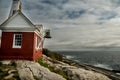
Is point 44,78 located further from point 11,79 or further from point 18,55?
point 18,55

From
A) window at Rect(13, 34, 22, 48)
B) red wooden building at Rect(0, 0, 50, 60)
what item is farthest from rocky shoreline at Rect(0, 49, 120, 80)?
window at Rect(13, 34, 22, 48)

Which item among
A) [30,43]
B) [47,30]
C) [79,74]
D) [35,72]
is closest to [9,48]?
[30,43]

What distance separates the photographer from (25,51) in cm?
2114

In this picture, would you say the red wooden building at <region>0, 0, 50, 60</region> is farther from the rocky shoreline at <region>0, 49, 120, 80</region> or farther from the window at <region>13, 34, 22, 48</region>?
the rocky shoreline at <region>0, 49, 120, 80</region>

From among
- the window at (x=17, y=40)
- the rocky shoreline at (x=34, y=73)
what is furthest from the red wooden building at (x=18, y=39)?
the rocky shoreline at (x=34, y=73)

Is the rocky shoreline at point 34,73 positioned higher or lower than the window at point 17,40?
lower

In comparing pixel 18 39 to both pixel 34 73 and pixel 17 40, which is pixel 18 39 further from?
pixel 34 73

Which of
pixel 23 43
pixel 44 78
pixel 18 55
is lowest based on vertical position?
pixel 44 78

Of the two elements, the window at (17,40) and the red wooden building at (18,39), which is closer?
the red wooden building at (18,39)

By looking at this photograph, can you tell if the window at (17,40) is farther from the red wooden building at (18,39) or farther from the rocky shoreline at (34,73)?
the rocky shoreline at (34,73)

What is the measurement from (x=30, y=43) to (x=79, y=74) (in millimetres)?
6308

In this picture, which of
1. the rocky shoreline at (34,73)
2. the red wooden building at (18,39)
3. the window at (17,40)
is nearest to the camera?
the rocky shoreline at (34,73)

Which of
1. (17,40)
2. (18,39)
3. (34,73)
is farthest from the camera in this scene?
(18,39)

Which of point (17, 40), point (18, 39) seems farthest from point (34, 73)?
point (18, 39)
